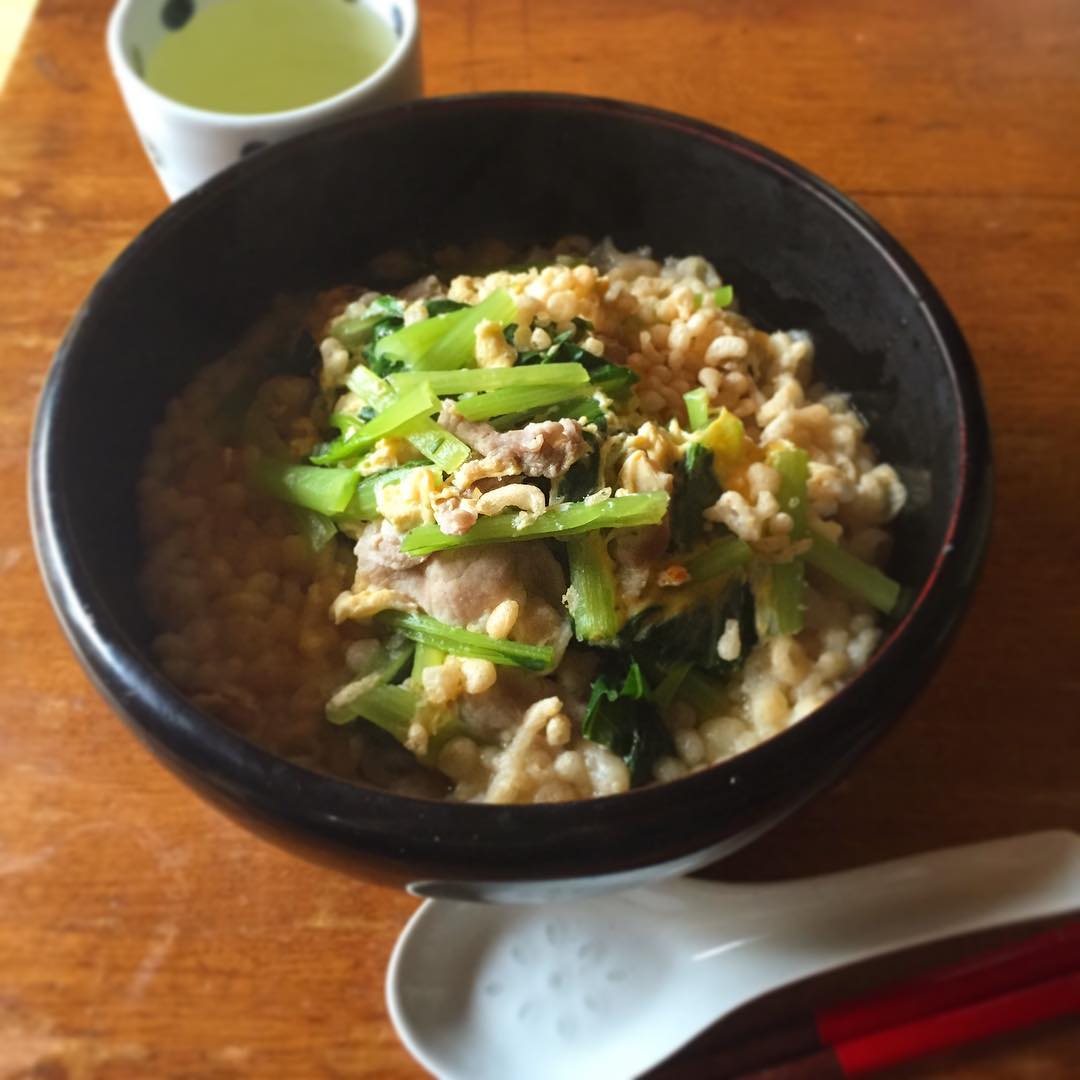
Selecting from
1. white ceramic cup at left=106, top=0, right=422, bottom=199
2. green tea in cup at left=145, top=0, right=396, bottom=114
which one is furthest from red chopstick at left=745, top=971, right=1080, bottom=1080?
green tea in cup at left=145, top=0, right=396, bottom=114

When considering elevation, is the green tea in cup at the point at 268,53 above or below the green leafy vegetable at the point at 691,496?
above

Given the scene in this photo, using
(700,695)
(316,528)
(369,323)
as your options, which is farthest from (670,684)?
(369,323)

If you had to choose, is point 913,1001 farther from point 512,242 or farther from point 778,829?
point 512,242

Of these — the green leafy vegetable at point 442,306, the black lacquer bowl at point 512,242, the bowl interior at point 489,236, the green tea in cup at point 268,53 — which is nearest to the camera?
the black lacquer bowl at point 512,242

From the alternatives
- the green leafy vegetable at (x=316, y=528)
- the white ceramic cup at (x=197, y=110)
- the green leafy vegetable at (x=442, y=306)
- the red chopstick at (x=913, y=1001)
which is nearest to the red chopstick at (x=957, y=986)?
the red chopstick at (x=913, y=1001)

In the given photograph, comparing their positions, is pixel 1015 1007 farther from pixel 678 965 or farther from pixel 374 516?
pixel 374 516

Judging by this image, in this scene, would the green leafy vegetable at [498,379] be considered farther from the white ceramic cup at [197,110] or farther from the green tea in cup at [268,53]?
the green tea in cup at [268,53]

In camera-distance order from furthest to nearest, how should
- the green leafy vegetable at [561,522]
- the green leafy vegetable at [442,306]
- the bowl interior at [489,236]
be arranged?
the green leafy vegetable at [442,306] → the bowl interior at [489,236] → the green leafy vegetable at [561,522]

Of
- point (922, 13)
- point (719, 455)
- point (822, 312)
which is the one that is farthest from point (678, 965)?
point (922, 13)

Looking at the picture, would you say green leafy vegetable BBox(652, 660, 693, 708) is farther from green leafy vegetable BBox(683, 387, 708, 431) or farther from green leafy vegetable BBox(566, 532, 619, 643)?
green leafy vegetable BBox(683, 387, 708, 431)
